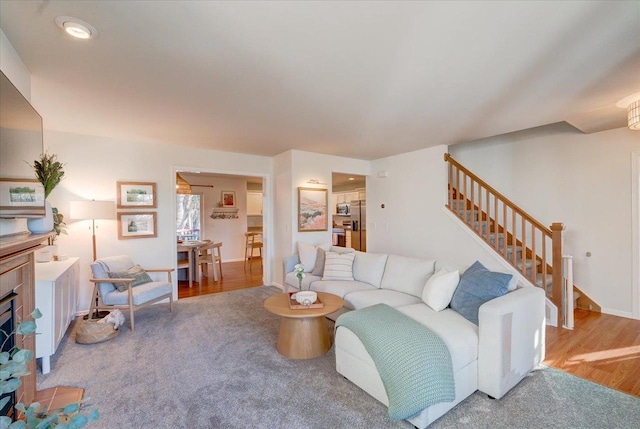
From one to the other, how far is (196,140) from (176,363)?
117 inches

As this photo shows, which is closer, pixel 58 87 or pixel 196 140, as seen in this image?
pixel 58 87

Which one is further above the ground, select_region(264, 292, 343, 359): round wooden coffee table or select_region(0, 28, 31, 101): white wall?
select_region(0, 28, 31, 101): white wall

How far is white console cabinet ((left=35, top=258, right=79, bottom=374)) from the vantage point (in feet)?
7.93

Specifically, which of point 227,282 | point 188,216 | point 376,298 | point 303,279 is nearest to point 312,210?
point 303,279

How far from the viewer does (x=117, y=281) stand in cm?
328

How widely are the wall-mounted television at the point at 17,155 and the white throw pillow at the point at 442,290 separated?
115 inches

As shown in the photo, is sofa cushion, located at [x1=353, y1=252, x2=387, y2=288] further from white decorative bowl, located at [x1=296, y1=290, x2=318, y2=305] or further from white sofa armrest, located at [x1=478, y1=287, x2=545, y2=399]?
white sofa armrest, located at [x1=478, y1=287, x2=545, y2=399]

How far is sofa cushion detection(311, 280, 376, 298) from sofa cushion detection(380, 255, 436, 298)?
24 centimetres

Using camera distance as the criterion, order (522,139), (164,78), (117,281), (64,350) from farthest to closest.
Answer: (522,139), (117,281), (64,350), (164,78)

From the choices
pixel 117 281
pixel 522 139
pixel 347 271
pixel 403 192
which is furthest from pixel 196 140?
pixel 522 139

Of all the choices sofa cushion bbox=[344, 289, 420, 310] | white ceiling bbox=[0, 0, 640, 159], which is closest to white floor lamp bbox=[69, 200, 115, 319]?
white ceiling bbox=[0, 0, 640, 159]

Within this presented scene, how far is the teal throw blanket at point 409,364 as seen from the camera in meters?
1.73

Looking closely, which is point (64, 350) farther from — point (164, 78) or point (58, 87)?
point (164, 78)

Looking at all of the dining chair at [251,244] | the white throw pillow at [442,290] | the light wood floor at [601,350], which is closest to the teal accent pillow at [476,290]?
the white throw pillow at [442,290]
